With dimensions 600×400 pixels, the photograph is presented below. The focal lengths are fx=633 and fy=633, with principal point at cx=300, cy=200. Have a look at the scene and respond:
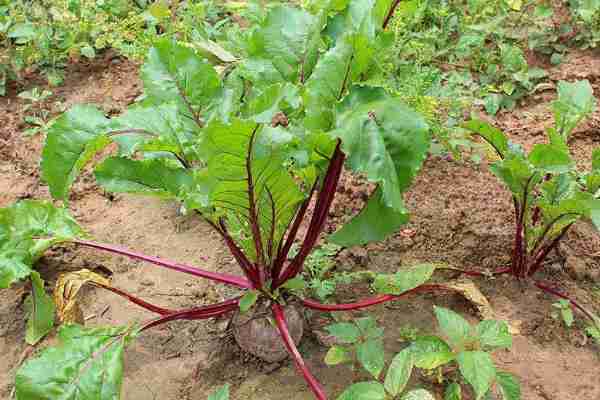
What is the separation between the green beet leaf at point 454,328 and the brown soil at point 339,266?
0.85 feet

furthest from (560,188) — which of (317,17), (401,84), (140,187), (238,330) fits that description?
(140,187)

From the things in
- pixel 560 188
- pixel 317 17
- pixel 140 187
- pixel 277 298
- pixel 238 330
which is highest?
pixel 317 17

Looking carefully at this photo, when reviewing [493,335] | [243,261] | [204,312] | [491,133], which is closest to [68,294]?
[204,312]

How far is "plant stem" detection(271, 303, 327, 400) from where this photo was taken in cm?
194

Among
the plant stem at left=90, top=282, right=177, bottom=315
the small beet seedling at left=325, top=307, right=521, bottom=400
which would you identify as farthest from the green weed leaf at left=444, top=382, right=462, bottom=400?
the plant stem at left=90, top=282, right=177, bottom=315

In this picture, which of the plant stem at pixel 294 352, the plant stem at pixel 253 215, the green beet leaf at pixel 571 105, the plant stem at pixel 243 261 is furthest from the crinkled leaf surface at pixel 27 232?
the green beet leaf at pixel 571 105

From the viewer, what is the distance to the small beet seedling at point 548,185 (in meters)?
2.04

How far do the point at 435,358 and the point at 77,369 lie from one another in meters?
1.06

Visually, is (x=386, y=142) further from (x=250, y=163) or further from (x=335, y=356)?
(x=335, y=356)

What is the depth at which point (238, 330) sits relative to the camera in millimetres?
2205

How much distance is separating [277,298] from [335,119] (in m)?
0.77

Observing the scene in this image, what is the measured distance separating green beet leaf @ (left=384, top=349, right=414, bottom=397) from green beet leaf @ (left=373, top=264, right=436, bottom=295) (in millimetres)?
259

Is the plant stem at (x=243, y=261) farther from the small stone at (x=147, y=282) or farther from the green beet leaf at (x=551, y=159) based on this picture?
the green beet leaf at (x=551, y=159)

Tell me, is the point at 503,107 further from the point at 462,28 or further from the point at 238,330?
the point at 238,330
